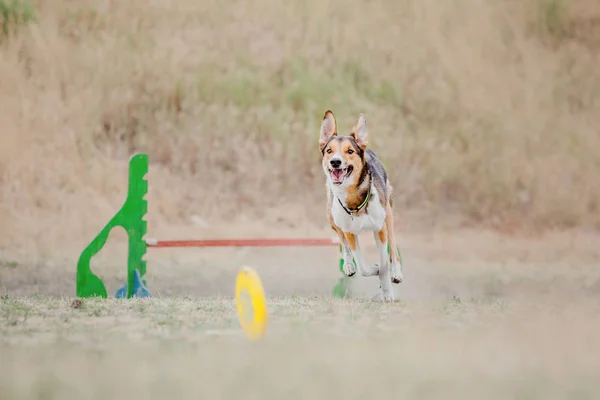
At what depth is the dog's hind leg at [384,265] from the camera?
4.97 metres

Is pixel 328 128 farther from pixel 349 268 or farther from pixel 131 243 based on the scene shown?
pixel 131 243

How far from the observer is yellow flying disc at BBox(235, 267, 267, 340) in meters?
3.78

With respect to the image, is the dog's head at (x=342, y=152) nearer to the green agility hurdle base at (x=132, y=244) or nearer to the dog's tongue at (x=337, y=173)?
the dog's tongue at (x=337, y=173)

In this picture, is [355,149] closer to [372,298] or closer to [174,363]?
[372,298]

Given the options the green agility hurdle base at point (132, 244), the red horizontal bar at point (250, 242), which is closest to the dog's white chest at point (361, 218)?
the red horizontal bar at point (250, 242)

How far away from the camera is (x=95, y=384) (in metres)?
2.99

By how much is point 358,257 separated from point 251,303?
116cm

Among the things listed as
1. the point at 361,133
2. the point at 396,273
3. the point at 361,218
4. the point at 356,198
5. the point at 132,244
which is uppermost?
the point at 361,133

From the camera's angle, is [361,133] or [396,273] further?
[396,273]

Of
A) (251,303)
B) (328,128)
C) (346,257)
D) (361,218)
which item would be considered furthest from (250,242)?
(251,303)

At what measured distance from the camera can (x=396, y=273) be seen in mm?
5066

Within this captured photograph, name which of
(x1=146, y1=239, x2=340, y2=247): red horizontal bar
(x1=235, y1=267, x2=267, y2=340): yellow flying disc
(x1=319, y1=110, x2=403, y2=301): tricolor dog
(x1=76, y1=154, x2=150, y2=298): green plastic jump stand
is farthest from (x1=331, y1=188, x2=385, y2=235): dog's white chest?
(x1=76, y1=154, x2=150, y2=298): green plastic jump stand

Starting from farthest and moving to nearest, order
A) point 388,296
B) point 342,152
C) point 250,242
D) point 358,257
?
point 250,242
point 388,296
point 358,257
point 342,152

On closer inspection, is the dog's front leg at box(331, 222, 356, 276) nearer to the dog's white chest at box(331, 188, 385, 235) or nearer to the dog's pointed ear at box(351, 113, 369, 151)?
the dog's white chest at box(331, 188, 385, 235)
